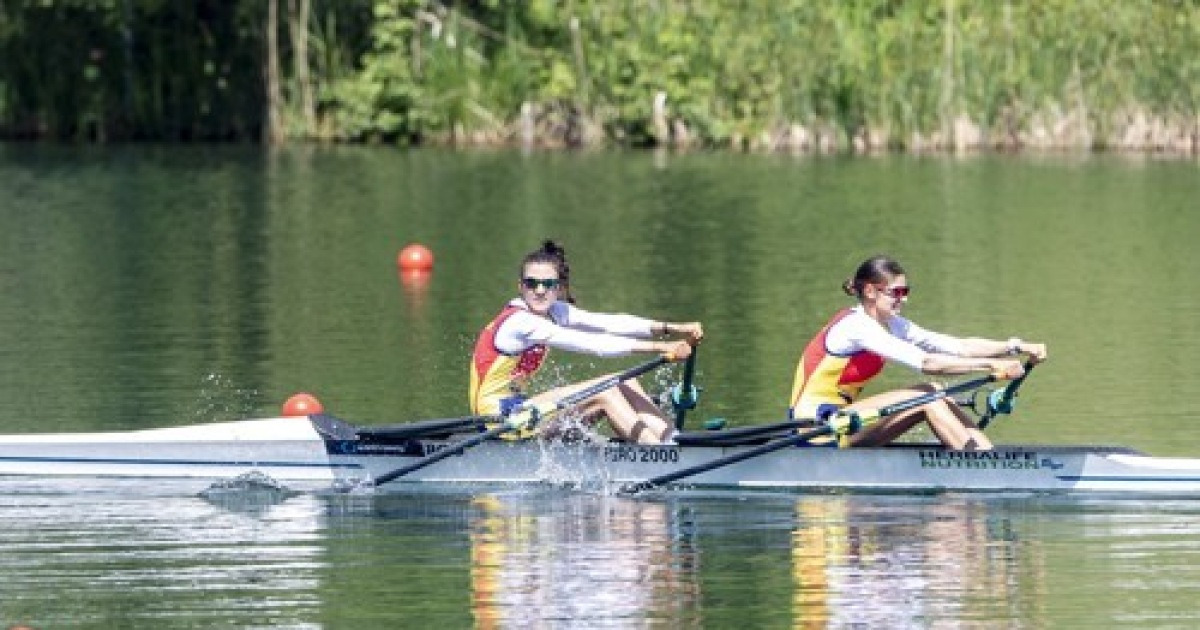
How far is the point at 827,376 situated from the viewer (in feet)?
62.6

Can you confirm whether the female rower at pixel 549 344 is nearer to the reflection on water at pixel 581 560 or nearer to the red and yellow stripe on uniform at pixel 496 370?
the red and yellow stripe on uniform at pixel 496 370

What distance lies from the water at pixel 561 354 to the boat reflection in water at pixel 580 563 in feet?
0.11

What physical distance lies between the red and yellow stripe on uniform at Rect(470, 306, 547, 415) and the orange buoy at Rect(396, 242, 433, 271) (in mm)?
13777

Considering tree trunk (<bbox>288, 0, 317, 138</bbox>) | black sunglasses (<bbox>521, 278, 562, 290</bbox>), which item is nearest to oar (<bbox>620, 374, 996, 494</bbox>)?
black sunglasses (<bbox>521, 278, 562, 290</bbox>)

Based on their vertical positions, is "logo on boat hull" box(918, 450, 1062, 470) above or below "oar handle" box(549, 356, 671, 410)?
below

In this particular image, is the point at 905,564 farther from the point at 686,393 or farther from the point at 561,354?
the point at 561,354

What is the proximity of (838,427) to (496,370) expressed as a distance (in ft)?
7.57

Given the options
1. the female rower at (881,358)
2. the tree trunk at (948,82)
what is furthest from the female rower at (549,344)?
the tree trunk at (948,82)

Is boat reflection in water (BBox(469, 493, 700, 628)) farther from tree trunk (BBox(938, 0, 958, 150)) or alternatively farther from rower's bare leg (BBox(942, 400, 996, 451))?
tree trunk (BBox(938, 0, 958, 150))

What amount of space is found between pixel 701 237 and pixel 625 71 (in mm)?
15879

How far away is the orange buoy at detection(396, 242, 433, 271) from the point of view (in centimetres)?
3334

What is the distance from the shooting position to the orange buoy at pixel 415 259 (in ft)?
109

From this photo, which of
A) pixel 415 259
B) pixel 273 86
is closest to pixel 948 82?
pixel 273 86

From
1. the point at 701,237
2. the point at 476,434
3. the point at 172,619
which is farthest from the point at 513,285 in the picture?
the point at 172,619
